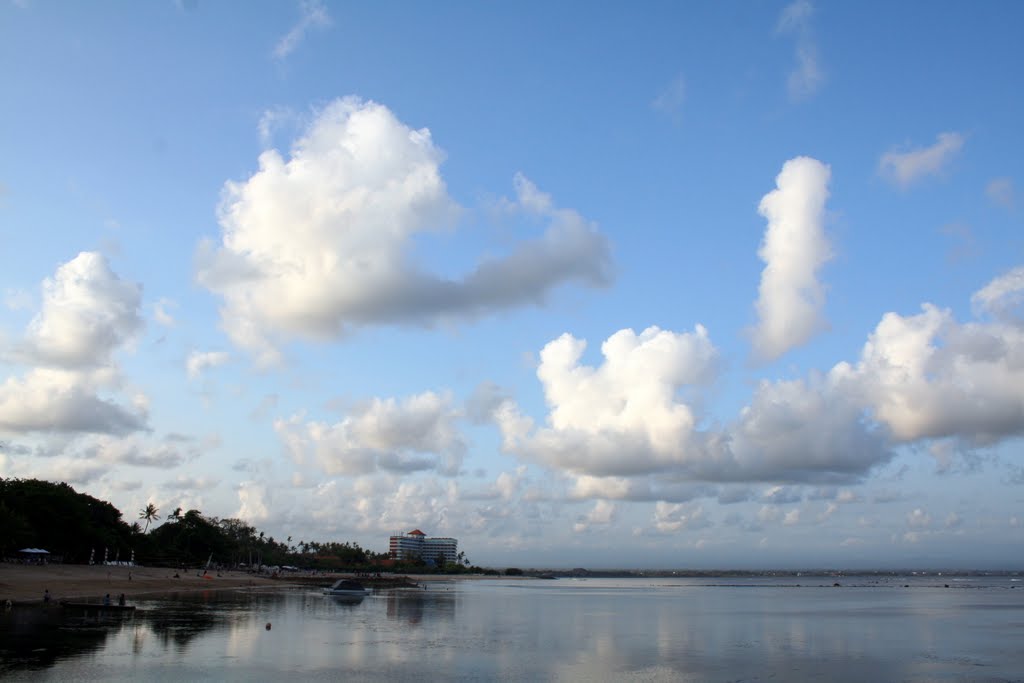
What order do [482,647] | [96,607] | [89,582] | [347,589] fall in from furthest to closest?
[347,589]
[89,582]
[96,607]
[482,647]

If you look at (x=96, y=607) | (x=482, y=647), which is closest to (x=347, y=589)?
(x=96, y=607)

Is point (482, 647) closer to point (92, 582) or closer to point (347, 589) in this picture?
point (92, 582)

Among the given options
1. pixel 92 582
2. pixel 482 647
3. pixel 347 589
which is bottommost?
pixel 347 589

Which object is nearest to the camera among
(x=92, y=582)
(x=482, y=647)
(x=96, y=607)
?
(x=482, y=647)

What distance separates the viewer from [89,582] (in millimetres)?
71688

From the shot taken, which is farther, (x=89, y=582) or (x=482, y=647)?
(x=89, y=582)

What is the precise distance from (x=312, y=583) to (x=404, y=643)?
97156mm

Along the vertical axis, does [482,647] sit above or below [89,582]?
below

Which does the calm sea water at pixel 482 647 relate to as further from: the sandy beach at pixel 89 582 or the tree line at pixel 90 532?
the tree line at pixel 90 532

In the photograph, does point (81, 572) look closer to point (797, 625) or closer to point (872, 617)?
point (797, 625)

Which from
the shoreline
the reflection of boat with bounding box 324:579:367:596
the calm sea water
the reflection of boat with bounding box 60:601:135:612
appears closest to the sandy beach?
Answer: the shoreline

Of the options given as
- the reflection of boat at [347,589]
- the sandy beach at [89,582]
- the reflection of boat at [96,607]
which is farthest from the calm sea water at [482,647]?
the reflection of boat at [347,589]

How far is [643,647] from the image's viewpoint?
139 ft

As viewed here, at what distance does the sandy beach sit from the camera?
59.7 meters
